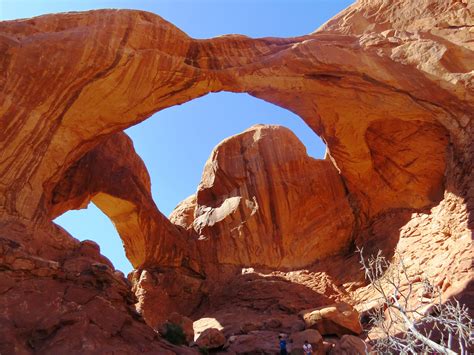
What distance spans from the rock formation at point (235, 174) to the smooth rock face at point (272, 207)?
0.28 ft

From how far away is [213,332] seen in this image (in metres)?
14.4

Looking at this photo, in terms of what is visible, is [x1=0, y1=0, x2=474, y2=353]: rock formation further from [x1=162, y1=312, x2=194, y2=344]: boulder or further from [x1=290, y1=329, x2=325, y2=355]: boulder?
Result: [x1=162, y1=312, x2=194, y2=344]: boulder

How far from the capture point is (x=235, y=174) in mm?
23688

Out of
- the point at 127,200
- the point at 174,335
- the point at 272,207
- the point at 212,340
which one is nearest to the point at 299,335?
the point at 212,340

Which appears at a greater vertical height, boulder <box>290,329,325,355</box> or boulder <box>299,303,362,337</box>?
boulder <box>299,303,362,337</box>

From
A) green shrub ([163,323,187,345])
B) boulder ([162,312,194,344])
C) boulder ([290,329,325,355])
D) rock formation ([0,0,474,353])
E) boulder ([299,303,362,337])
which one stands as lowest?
boulder ([290,329,325,355])

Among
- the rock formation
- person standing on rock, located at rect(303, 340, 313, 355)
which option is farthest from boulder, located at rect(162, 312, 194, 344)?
person standing on rock, located at rect(303, 340, 313, 355)

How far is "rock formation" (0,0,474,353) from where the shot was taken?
12492mm

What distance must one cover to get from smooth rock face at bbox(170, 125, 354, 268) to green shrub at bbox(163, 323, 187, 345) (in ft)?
26.9

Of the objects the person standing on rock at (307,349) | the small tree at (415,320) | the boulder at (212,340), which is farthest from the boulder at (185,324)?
the small tree at (415,320)

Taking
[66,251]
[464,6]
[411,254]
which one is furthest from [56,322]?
[464,6]

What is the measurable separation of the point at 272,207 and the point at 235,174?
272cm

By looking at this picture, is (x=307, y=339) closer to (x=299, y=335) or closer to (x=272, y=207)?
(x=299, y=335)

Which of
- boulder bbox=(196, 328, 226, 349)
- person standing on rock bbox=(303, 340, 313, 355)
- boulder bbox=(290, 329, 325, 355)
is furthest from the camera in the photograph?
boulder bbox=(196, 328, 226, 349)
